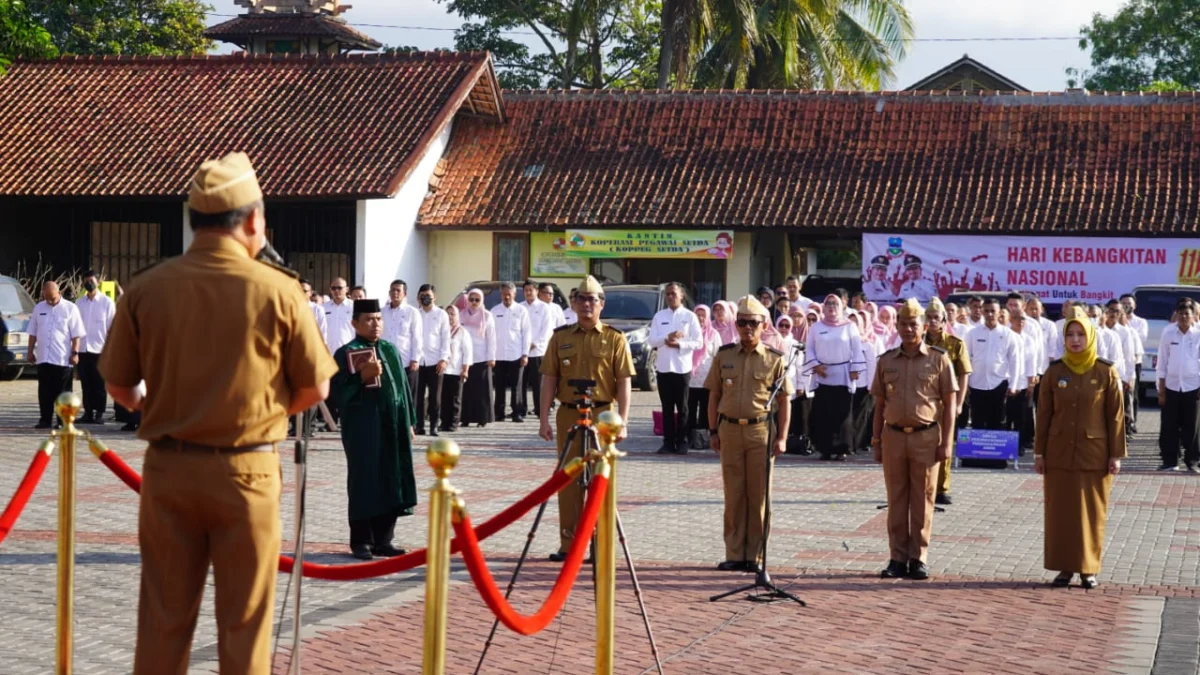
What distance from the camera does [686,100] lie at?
3747 centimetres

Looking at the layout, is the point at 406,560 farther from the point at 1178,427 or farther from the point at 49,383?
the point at 49,383

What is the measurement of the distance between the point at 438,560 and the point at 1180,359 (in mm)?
14803

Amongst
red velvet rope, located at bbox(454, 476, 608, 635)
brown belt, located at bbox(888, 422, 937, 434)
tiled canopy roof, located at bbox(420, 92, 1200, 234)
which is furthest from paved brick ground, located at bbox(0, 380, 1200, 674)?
tiled canopy roof, located at bbox(420, 92, 1200, 234)

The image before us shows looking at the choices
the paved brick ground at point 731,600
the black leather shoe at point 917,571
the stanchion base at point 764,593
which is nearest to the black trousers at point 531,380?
the paved brick ground at point 731,600

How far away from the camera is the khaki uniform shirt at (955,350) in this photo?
46.2 feet

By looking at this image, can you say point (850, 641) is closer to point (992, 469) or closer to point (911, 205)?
point (992, 469)

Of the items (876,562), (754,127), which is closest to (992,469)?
(876,562)

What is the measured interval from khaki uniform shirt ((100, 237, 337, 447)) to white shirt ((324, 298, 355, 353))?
15.0 metres

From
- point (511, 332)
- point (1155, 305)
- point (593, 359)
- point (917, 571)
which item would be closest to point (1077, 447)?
point (917, 571)

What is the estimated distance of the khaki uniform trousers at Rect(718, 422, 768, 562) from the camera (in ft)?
37.1

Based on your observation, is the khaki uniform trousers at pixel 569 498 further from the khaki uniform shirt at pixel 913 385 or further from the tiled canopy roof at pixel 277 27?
the tiled canopy roof at pixel 277 27

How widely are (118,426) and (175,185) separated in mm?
13222

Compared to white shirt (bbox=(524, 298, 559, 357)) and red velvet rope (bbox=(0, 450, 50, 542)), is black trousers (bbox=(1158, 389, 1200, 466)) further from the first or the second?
red velvet rope (bbox=(0, 450, 50, 542))

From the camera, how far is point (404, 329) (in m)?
20.9
